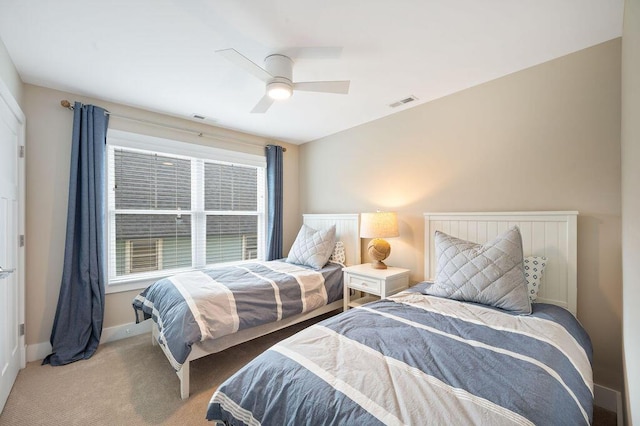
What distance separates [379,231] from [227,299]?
154 cm

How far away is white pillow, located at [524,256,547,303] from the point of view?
1.95m

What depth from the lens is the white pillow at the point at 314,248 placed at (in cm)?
315

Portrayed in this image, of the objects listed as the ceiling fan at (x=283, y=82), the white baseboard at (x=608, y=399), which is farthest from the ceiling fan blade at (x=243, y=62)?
the white baseboard at (x=608, y=399)

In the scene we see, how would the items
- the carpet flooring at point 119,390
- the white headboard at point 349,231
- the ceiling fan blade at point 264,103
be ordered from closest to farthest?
the carpet flooring at point 119,390, the ceiling fan blade at point 264,103, the white headboard at point 349,231

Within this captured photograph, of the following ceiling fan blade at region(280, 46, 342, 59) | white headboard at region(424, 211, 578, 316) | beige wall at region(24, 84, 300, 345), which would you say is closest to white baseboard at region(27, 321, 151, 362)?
beige wall at region(24, 84, 300, 345)

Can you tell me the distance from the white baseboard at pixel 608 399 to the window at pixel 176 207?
354 centimetres

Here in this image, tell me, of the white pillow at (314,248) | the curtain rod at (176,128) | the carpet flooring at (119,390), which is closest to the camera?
the carpet flooring at (119,390)

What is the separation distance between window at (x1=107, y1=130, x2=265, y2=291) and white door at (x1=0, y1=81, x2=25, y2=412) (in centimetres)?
68

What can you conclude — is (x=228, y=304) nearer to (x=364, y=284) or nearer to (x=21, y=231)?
(x=364, y=284)

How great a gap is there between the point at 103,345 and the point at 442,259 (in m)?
3.22

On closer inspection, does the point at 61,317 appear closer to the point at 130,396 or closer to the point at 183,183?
the point at 130,396

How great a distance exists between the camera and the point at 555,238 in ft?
6.49

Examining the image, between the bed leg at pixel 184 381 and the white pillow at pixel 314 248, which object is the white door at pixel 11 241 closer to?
the bed leg at pixel 184 381

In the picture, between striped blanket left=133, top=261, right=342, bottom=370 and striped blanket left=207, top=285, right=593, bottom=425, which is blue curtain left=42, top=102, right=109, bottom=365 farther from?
striped blanket left=207, top=285, right=593, bottom=425
